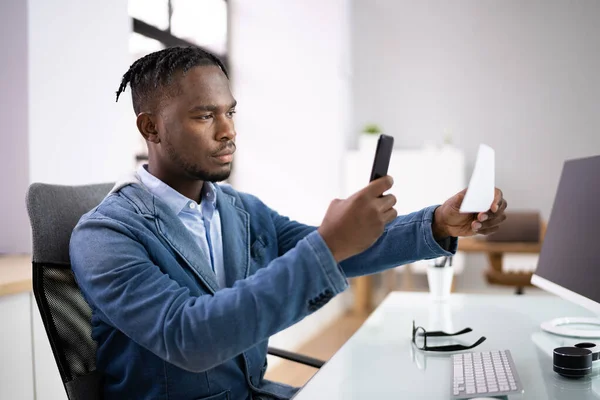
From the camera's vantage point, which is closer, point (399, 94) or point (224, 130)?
point (224, 130)

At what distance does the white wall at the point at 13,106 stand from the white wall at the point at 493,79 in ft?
12.9

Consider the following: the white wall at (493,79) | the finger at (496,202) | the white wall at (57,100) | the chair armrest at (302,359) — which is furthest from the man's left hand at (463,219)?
the white wall at (493,79)

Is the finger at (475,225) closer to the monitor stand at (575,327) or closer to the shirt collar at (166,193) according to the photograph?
the monitor stand at (575,327)

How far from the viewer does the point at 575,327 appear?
1607 mm

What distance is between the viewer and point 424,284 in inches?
224

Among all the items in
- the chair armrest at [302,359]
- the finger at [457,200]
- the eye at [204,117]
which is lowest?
the chair armrest at [302,359]

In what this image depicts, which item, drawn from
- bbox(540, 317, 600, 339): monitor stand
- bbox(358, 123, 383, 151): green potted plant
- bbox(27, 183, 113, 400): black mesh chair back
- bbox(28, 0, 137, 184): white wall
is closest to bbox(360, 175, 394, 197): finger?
bbox(27, 183, 113, 400): black mesh chair back

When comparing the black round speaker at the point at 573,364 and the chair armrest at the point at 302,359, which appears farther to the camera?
the chair armrest at the point at 302,359

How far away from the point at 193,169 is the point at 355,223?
459 mm

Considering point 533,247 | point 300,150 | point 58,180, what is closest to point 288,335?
point 300,150

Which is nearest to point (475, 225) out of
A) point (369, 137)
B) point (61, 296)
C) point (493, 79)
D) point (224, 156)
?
point (224, 156)

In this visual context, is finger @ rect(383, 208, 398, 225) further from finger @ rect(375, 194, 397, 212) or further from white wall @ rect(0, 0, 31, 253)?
white wall @ rect(0, 0, 31, 253)

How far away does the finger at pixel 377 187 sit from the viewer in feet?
3.20

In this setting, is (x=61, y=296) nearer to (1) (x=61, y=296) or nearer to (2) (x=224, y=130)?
(1) (x=61, y=296)
